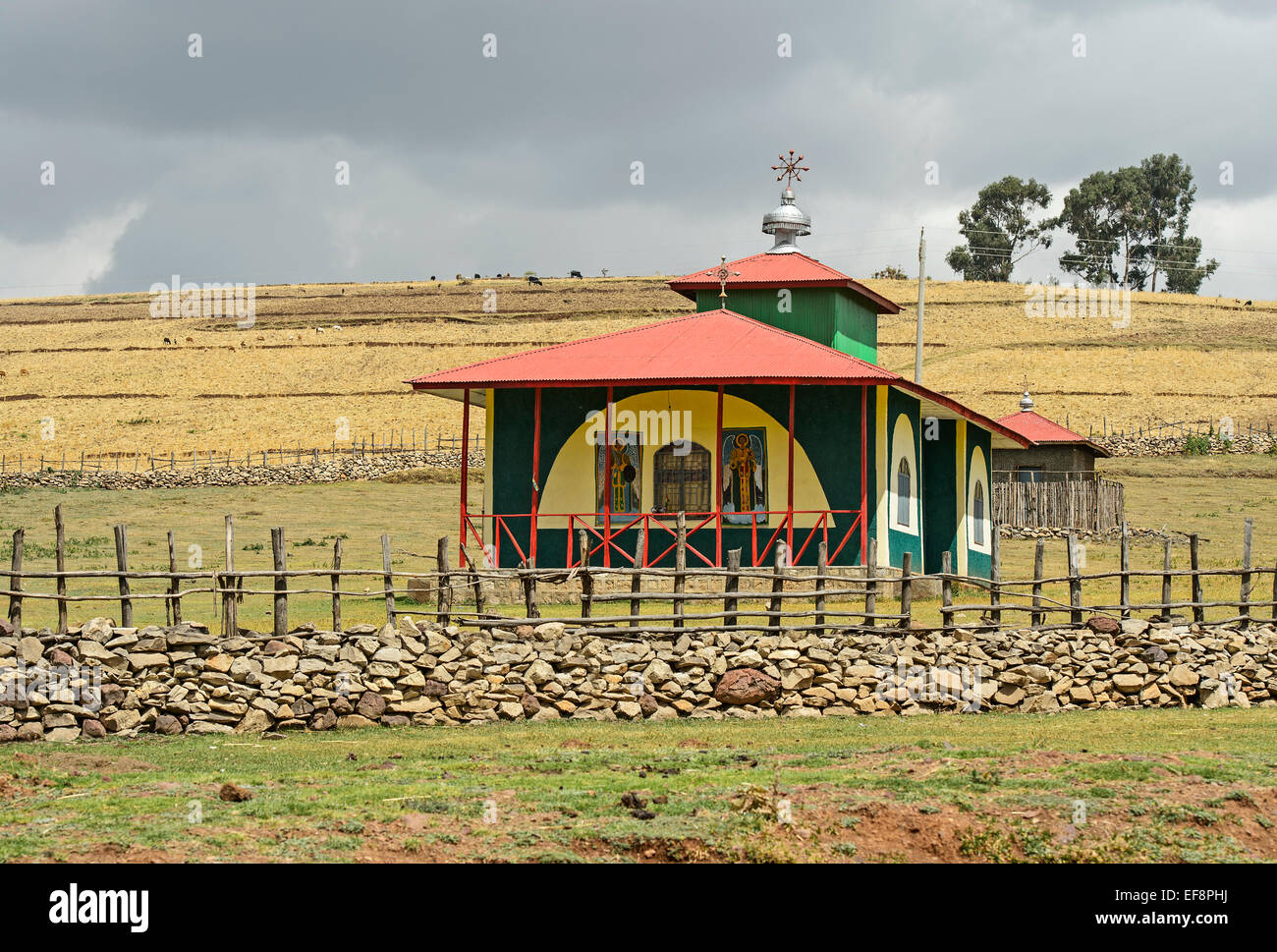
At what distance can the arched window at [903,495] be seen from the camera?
2638cm

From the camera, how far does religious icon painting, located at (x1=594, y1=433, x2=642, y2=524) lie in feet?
83.1

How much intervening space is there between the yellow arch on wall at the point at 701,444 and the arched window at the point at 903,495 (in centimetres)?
214

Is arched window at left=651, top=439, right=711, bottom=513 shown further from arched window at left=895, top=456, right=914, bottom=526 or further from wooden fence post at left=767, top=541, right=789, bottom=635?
wooden fence post at left=767, top=541, right=789, bottom=635

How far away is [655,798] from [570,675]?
17.6 ft

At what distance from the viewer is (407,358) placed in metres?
81.8

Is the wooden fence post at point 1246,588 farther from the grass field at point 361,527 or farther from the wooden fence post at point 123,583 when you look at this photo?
the wooden fence post at point 123,583

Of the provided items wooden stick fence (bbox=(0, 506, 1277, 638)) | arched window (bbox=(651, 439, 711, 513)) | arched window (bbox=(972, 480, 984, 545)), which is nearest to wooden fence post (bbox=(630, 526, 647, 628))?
Result: wooden stick fence (bbox=(0, 506, 1277, 638))

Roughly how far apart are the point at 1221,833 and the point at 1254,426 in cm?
5353

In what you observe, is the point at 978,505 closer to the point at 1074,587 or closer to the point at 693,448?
the point at 693,448

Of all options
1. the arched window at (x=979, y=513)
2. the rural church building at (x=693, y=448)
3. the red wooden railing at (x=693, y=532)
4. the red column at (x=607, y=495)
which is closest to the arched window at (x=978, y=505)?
the arched window at (x=979, y=513)

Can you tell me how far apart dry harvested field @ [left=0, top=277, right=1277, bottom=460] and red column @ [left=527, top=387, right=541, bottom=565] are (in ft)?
121

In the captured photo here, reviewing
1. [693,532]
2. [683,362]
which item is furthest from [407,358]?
[693,532]

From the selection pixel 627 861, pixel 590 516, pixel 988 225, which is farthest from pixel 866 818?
pixel 988 225
